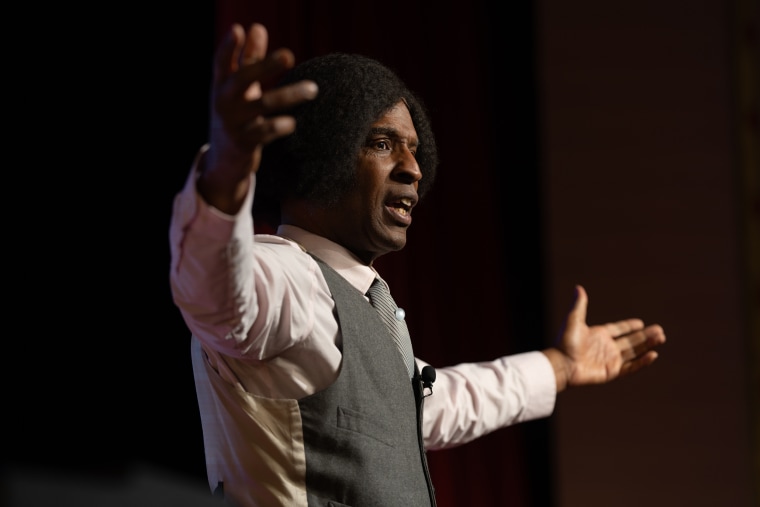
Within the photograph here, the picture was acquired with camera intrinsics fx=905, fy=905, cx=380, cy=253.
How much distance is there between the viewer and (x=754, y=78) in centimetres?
272

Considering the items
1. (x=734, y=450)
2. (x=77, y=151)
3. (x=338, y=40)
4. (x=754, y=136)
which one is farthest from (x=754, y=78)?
(x=77, y=151)

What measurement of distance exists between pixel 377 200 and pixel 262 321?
0.47m

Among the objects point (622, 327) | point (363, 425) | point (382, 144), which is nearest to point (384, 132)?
point (382, 144)

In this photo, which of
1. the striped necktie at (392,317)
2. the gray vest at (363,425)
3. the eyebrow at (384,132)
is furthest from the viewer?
the eyebrow at (384,132)

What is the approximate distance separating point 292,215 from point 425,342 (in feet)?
3.44

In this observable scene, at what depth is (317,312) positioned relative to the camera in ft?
4.20

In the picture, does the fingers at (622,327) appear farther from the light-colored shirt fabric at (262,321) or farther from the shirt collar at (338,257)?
the shirt collar at (338,257)

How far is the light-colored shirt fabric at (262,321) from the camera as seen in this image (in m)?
1.00

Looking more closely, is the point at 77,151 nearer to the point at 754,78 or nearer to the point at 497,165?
the point at 497,165

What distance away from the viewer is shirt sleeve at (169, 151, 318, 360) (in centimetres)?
99

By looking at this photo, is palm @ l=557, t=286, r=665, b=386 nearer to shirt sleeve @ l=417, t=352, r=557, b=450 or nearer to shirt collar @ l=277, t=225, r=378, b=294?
shirt sleeve @ l=417, t=352, r=557, b=450

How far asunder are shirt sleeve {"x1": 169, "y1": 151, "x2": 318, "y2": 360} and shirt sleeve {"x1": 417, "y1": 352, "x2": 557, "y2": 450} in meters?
0.60

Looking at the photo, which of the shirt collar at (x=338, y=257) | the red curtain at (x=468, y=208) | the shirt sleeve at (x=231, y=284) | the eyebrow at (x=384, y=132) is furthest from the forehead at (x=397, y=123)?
the red curtain at (x=468, y=208)

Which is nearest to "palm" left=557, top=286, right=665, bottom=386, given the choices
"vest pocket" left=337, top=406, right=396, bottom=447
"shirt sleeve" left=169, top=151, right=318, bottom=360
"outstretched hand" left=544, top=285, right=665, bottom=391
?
"outstretched hand" left=544, top=285, right=665, bottom=391
